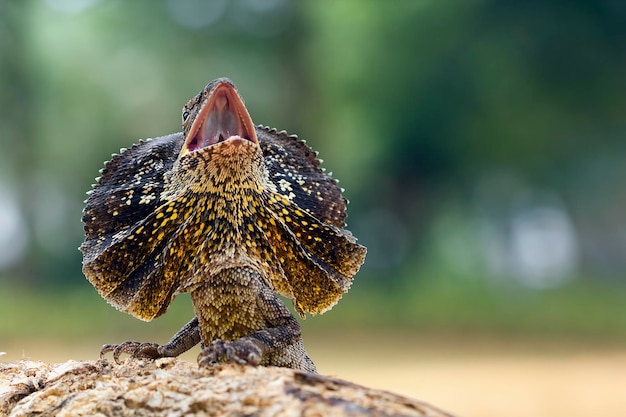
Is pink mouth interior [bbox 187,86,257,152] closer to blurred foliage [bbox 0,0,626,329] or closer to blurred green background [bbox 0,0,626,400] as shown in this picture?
blurred green background [bbox 0,0,626,400]

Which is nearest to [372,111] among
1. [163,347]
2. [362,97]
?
[362,97]

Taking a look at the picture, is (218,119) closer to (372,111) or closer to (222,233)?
(222,233)

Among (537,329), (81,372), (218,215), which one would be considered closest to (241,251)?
(218,215)

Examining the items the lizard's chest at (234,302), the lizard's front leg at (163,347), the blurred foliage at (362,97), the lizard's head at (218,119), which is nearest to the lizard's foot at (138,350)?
the lizard's front leg at (163,347)

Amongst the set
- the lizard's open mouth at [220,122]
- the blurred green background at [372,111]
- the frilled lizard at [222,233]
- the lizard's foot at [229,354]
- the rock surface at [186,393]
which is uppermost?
the blurred green background at [372,111]

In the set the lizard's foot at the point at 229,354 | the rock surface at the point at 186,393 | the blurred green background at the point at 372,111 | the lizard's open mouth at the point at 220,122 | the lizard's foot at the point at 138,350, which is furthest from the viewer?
the blurred green background at the point at 372,111

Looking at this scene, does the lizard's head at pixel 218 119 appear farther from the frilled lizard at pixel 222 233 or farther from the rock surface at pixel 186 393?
the rock surface at pixel 186 393

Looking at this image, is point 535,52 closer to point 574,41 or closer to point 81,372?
point 574,41
